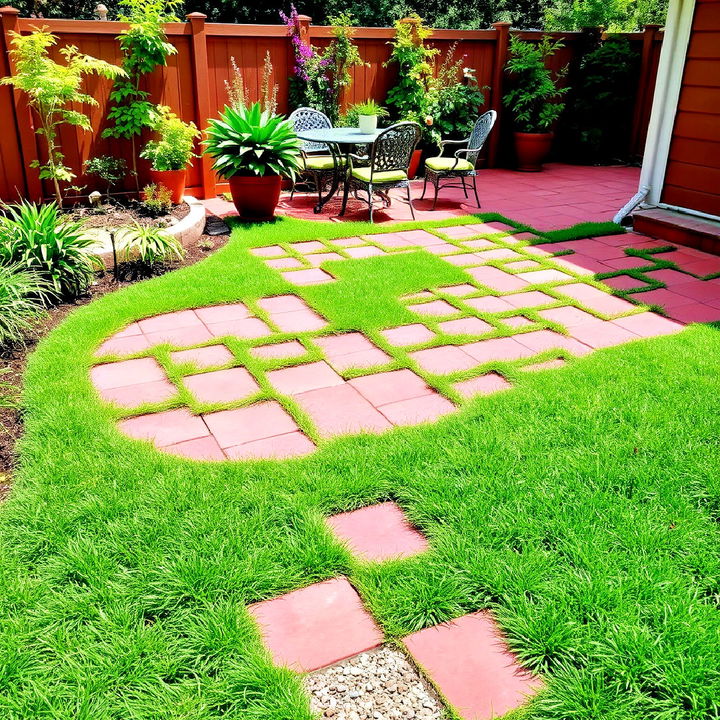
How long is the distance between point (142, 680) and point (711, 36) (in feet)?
21.3

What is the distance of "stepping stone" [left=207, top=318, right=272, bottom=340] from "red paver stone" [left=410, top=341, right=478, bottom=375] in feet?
3.07

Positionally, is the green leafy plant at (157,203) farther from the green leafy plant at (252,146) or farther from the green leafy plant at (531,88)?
the green leafy plant at (531,88)

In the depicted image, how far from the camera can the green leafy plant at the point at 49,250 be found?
4.38 meters

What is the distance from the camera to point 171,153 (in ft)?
21.5

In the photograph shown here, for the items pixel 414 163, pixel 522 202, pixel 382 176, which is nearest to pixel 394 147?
pixel 382 176

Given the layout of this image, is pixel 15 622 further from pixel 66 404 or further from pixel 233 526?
pixel 66 404

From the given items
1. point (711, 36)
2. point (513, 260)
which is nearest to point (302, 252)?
point (513, 260)

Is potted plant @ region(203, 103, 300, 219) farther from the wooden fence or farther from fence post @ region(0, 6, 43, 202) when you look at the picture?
fence post @ region(0, 6, 43, 202)

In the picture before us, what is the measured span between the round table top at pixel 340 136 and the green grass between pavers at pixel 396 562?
3.65 m

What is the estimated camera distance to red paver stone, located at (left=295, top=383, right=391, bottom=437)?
10.2 feet

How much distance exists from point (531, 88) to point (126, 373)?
7523 mm

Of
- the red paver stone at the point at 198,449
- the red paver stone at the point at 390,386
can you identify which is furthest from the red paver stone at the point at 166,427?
the red paver stone at the point at 390,386

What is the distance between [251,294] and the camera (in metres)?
4.68

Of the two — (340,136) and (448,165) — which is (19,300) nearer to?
(340,136)
